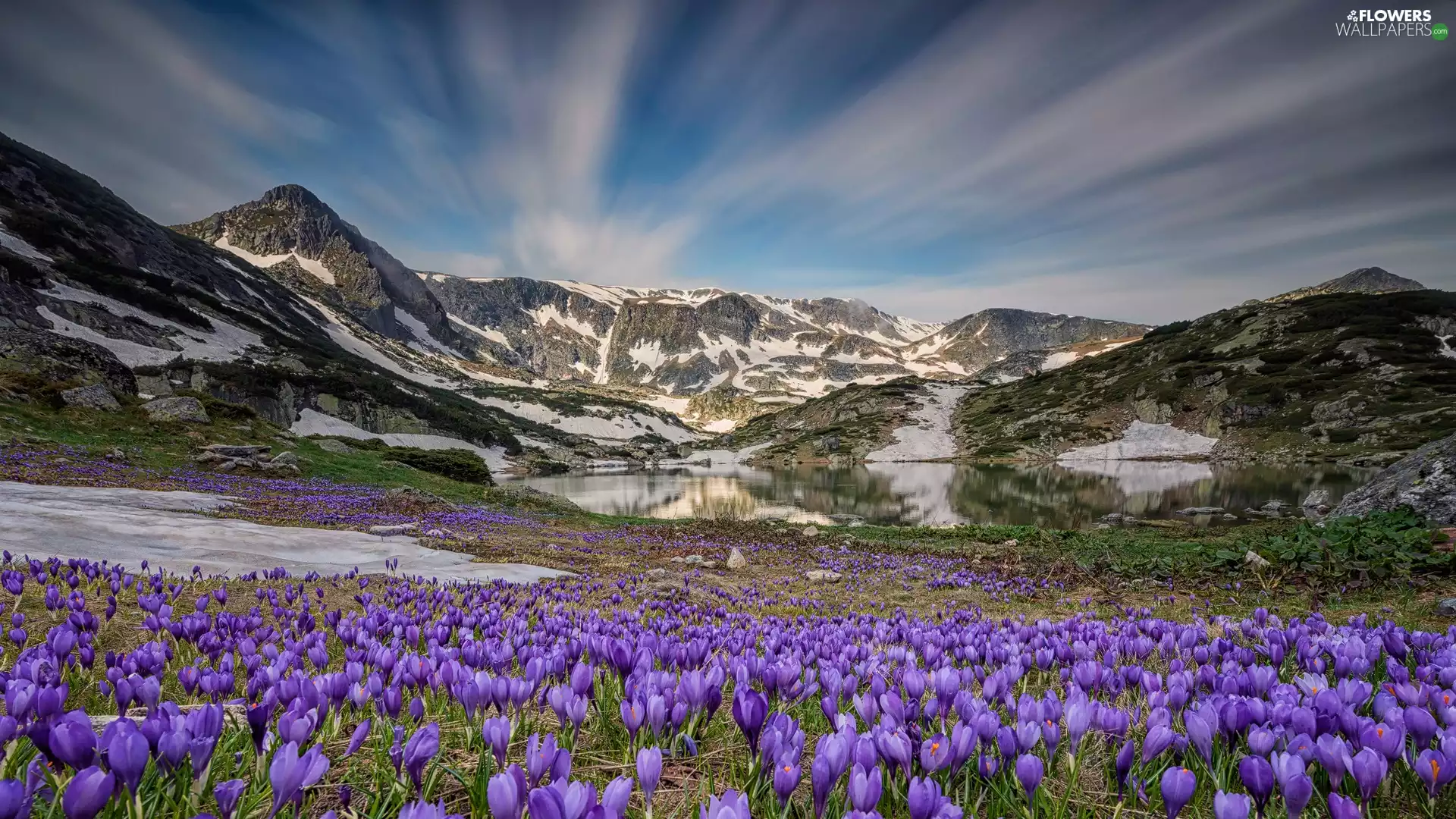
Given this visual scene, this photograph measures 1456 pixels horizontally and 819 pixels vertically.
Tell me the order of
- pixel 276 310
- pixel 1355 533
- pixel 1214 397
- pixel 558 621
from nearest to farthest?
pixel 558 621 < pixel 1355 533 < pixel 1214 397 < pixel 276 310

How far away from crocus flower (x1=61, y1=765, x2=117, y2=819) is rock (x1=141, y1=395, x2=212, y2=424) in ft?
137

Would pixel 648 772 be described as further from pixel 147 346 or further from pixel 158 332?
pixel 158 332

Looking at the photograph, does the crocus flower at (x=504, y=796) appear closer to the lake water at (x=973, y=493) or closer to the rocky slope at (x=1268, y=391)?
the lake water at (x=973, y=493)

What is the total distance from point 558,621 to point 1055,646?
3.70 metres

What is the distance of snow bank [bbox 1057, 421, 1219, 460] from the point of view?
103 metres

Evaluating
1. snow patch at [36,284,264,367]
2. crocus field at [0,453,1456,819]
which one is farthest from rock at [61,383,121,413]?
snow patch at [36,284,264,367]

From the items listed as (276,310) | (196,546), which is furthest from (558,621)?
(276,310)

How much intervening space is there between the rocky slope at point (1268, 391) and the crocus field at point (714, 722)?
90.4 metres

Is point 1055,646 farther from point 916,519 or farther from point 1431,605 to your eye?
point 916,519

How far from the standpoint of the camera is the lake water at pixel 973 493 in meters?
38.6

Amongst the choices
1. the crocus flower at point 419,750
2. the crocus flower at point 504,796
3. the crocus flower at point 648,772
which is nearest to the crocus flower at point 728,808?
the crocus flower at point 648,772

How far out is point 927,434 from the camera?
5925 inches

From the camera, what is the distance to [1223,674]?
10.8 feet

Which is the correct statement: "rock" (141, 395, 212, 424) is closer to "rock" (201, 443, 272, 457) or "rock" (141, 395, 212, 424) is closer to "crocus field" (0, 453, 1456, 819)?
"rock" (201, 443, 272, 457)
